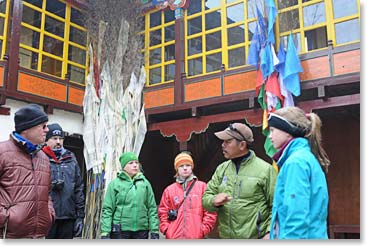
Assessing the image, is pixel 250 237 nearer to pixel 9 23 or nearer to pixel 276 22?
pixel 276 22

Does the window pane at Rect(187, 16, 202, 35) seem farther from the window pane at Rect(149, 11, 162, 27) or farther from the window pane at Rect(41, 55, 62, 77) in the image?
the window pane at Rect(41, 55, 62, 77)

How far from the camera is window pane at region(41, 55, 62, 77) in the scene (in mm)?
4666

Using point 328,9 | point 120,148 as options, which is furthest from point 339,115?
point 120,148

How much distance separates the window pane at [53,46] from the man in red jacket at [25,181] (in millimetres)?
3096

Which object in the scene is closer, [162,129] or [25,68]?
[25,68]

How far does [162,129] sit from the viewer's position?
493 cm

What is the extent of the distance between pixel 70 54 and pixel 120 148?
1.38 metres

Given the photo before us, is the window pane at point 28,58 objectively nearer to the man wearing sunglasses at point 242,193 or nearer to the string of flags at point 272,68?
the string of flags at point 272,68

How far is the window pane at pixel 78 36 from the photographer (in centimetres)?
498

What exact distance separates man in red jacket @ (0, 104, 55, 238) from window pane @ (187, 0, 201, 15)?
3.18m

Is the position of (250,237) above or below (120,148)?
below

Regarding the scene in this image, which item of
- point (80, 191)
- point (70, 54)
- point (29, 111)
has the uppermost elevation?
point (70, 54)

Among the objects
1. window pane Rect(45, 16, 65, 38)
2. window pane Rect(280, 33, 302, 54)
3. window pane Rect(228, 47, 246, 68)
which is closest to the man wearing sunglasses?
window pane Rect(280, 33, 302, 54)

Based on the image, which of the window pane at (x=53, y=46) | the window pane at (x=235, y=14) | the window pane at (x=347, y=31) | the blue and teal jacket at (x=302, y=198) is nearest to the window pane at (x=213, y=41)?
the window pane at (x=235, y=14)
